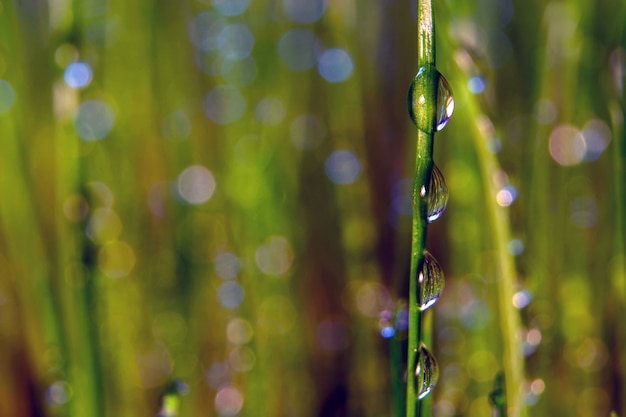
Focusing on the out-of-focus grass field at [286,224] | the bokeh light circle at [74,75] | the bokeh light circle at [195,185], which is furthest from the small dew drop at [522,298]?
the bokeh light circle at [195,185]

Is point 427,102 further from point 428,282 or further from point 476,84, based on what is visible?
point 476,84

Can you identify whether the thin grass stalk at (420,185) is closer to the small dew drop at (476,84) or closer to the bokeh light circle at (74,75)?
the small dew drop at (476,84)

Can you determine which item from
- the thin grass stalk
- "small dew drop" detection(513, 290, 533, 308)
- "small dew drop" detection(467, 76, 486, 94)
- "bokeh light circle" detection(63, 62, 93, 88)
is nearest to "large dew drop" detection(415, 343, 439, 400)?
the thin grass stalk

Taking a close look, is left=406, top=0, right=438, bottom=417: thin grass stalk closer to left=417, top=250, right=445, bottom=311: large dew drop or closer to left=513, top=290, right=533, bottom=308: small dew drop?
left=417, top=250, right=445, bottom=311: large dew drop

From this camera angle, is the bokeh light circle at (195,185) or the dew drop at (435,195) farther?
the bokeh light circle at (195,185)

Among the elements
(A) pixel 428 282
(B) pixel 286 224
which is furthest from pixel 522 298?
(B) pixel 286 224
